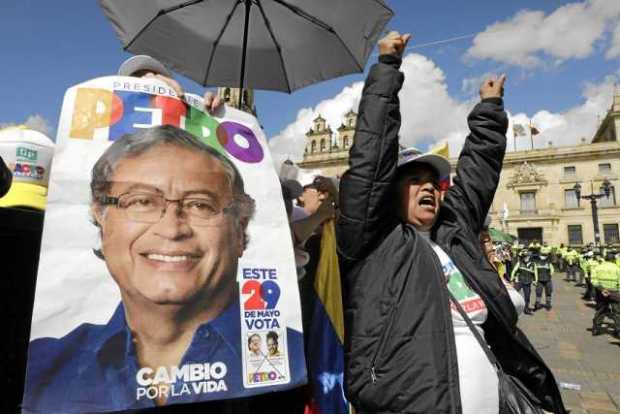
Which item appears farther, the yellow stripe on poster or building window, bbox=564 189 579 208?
building window, bbox=564 189 579 208

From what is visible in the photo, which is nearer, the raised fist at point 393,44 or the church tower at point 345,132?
the raised fist at point 393,44

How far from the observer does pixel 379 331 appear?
151 centimetres

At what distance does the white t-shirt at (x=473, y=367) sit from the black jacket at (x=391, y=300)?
70 mm

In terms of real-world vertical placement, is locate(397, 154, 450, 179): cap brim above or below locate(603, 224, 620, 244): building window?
below

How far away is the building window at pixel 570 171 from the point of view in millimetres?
43844

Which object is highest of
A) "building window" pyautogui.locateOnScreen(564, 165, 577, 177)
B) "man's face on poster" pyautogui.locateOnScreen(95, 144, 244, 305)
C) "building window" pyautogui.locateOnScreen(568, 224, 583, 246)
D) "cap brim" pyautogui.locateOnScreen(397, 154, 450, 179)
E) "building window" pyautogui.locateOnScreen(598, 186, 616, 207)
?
"building window" pyautogui.locateOnScreen(564, 165, 577, 177)

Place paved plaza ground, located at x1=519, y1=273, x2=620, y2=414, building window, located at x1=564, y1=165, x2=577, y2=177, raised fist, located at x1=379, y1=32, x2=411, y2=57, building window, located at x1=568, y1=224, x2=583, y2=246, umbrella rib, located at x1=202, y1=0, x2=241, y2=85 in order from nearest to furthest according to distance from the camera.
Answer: raised fist, located at x1=379, y1=32, x2=411, y2=57 → umbrella rib, located at x1=202, y1=0, x2=241, y2=85 → paved plaza ground, located at x1=519, y1=273, x2=620, y2=414 → building window, located at x1=568, y1=224, x2=583, y2=246 → building window, located at x1=564, y1=165, x2=577, y2=177

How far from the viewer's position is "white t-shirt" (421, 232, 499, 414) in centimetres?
150

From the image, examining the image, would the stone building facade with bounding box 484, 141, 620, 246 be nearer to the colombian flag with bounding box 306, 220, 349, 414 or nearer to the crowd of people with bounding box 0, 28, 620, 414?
the crowd of people with bounding box 0, 28, 620, 414

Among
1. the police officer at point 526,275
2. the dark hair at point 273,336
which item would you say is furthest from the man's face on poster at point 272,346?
the police officer at point 526,275

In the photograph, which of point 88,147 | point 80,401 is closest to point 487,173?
point 88,147

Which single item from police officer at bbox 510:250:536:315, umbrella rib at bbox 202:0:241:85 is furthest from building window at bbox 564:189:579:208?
umbrella rib at bbox 202:0:241:85

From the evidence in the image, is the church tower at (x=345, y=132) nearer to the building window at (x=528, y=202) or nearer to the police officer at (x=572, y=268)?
the building window at (x=528, y=202)

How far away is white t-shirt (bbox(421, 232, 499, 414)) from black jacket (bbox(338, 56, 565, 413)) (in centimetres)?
7
